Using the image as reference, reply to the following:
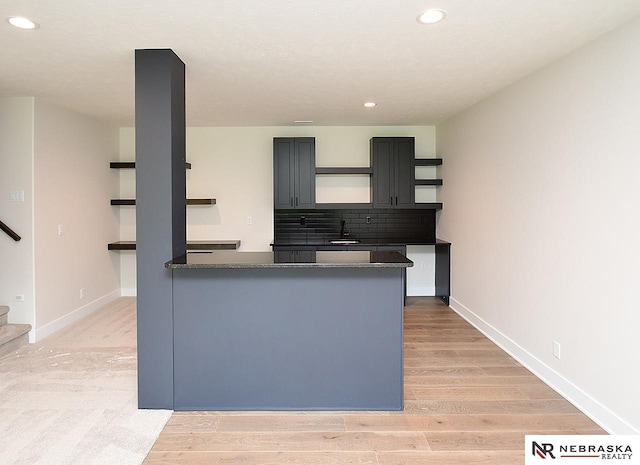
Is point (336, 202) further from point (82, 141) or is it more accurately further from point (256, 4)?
point (256, 4)

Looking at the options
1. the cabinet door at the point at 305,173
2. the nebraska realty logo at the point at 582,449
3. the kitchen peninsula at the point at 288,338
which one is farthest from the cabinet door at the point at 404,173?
the nebraska realty logo at the point at 582,449

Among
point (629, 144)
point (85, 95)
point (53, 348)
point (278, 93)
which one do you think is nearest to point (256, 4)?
point (278, 93)

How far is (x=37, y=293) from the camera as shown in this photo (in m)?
4.32

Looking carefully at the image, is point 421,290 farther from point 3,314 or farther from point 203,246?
point 3,314

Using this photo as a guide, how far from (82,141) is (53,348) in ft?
7.88

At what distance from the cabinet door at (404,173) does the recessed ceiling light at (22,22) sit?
13.4 feet

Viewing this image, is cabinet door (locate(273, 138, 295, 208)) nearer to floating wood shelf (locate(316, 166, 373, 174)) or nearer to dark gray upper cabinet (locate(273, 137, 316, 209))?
dark gray upper cabinet (locate(273, 137, 316, 209))

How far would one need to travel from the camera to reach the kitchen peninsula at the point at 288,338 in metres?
2.83

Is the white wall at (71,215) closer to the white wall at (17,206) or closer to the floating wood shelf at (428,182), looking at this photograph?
the white wall at (17,206)

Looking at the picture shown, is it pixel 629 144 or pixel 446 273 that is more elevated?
pixel 629 144

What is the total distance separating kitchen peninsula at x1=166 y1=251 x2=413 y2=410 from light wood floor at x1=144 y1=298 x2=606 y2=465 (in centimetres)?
12

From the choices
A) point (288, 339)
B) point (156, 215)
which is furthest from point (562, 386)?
point (156, 215)

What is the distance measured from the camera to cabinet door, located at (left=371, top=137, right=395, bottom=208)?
5.59 meters

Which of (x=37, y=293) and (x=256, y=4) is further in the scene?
(x=37, y=293)
